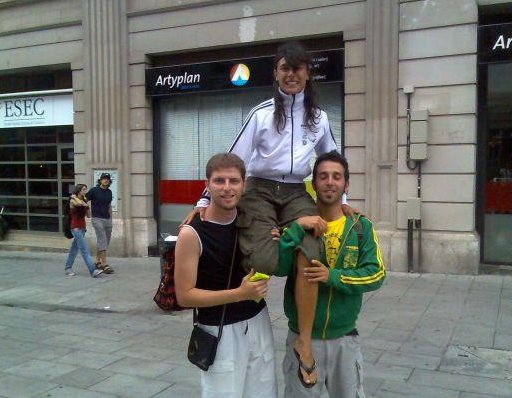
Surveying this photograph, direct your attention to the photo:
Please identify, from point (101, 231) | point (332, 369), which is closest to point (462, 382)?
point (332, 369)

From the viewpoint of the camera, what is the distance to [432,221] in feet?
31.3

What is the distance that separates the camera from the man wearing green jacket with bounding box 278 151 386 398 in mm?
2756

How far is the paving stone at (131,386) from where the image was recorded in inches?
182

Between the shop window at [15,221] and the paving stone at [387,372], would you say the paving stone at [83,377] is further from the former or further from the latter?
the shop window at [15,221]

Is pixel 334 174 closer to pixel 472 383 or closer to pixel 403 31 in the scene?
pixel 472 383

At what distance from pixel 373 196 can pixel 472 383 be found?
548 cm

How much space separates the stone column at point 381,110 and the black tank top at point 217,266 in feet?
24.5

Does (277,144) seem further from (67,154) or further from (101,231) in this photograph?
(67,154)

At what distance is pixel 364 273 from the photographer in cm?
274

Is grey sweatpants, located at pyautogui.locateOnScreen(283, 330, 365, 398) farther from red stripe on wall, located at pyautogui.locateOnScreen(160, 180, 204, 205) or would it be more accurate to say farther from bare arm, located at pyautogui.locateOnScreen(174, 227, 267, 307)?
red stripe on wall, located at pyautogui.locateOnScreen(160, 180, 204, 205)

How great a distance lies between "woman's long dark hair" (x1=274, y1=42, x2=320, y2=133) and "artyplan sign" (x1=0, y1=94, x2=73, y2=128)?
1122 cm

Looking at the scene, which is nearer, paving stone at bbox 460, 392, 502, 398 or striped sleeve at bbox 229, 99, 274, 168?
striped sleeve at bbox 229, 99, 274, 168

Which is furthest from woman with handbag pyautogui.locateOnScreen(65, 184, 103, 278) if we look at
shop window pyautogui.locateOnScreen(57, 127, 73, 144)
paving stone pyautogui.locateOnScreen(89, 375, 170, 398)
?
paving stone pyautogui.locateOnScreen(89, 375, 170, 398)

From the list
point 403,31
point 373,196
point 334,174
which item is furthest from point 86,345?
point 403,31
